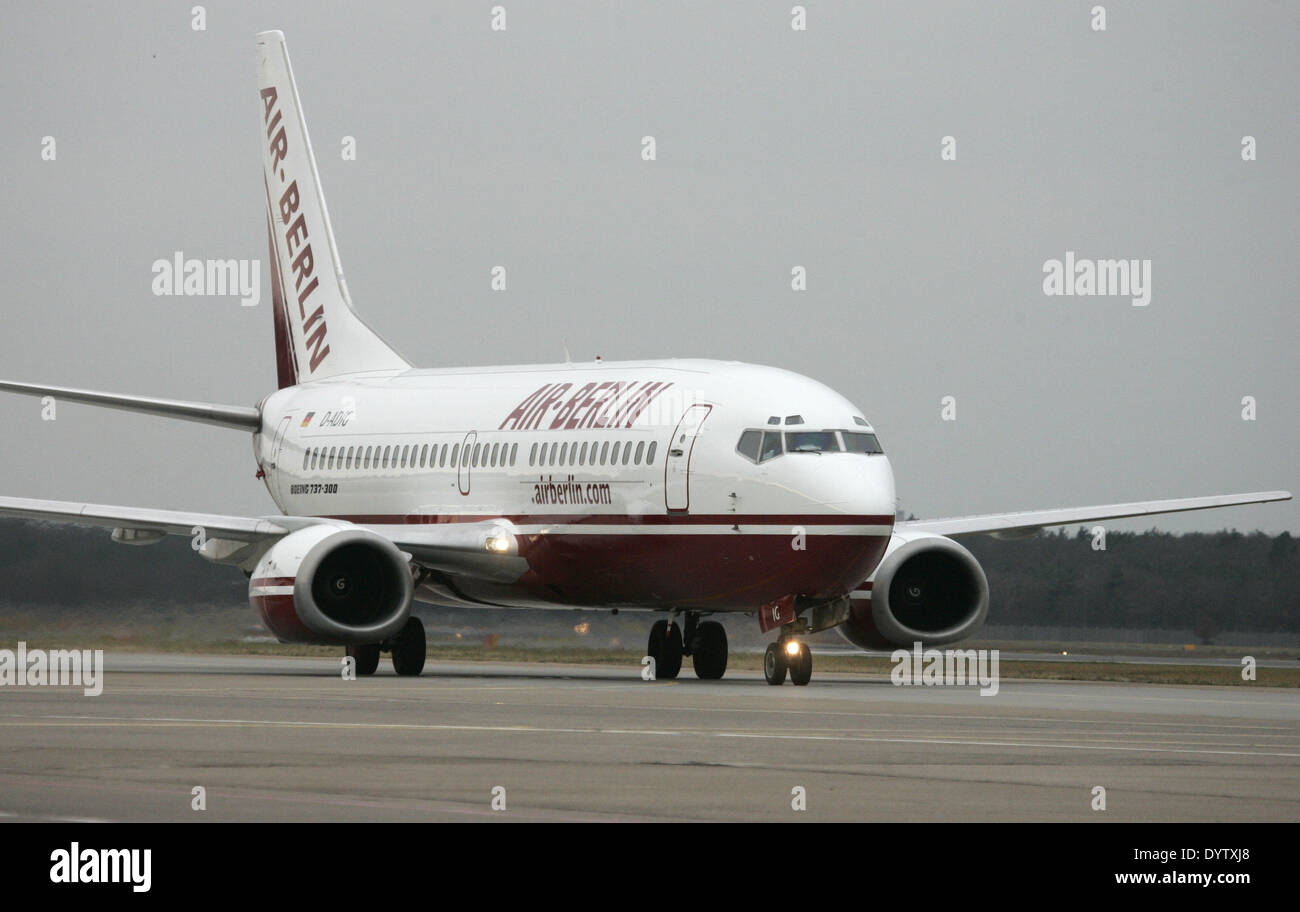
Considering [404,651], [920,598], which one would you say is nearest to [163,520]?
[404,651]

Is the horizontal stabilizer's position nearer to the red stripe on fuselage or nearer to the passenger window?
the red stripe on fuselage

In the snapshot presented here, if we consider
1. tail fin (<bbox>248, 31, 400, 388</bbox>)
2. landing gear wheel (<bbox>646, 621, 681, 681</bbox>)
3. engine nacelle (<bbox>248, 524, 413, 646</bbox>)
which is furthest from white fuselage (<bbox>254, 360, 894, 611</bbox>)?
tail fin (<bbox>248, 31, 400, 388</bbox>)

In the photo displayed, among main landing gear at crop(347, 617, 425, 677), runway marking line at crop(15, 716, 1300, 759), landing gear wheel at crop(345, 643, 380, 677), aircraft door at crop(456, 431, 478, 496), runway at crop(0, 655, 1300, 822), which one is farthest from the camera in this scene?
aircraft door at crop(456, 431, 478, 496)

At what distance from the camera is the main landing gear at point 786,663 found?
3034cm

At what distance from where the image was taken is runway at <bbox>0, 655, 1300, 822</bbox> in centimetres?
1374

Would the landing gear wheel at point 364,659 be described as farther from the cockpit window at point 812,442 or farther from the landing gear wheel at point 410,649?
the cockpit window at point 812,442

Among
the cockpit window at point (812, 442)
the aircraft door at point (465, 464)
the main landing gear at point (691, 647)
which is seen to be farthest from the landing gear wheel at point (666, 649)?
the cockpit window at point (812, 442)

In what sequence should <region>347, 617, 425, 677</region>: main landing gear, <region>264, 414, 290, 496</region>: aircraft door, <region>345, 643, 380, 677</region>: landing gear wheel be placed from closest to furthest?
<region>347, 617, 425, 677</region>: main landing gear < <region>345, 643, 380, 677</region>: landing gear wheel < <region>264, 414, 290, 496</region>: aircraft door

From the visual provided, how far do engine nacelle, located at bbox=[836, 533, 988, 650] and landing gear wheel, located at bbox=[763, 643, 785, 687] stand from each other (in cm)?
272

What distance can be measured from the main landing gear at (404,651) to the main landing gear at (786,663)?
19.5 feet

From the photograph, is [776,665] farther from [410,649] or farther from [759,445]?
[410,649]

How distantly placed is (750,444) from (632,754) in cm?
1314

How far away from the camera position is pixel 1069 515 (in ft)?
113
